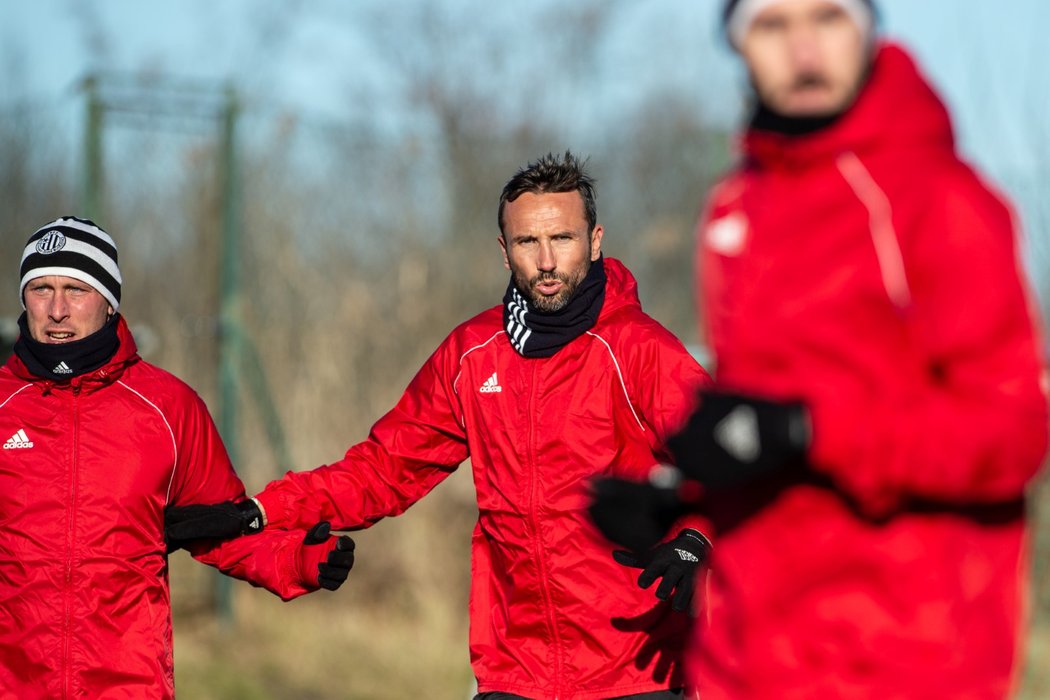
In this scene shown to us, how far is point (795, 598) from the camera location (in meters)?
2.46

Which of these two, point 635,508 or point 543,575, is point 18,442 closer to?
point 543,575

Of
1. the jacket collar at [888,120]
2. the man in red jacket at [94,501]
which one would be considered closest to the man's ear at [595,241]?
the man in red jacket at [94,501]

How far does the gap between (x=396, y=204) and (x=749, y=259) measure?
24.8 ft

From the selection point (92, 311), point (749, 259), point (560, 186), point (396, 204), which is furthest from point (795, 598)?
point (396, 204)

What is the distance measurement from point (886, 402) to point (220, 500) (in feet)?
8.68

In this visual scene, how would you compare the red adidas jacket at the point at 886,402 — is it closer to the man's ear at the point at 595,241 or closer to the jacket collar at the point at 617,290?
the jacket collar at the point at 617,290

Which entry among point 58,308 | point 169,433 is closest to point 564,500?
point 169,433

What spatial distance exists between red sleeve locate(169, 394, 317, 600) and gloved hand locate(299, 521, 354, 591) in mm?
26

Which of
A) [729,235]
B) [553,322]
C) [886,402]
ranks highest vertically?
[729,235]

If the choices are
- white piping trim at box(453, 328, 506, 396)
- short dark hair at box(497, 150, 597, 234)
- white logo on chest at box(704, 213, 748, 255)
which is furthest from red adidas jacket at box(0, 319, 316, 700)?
white logo on chest at box(704, 213, 748, 255)

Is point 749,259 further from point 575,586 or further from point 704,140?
point 704,140

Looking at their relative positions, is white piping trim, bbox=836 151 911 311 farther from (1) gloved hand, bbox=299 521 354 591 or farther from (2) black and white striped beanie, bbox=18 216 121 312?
(2) black and white striped beanie, bbox=18 216 121 312

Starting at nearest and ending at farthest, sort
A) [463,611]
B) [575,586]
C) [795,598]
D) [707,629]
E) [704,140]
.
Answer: [795,598] < [707,629] < [575,586] < [463,611] < [704,140]

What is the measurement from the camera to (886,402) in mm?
2328
